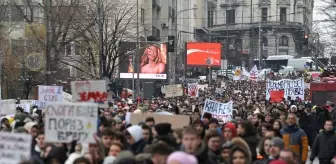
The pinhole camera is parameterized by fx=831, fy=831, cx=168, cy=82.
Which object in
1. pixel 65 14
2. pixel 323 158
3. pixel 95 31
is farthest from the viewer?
pixel 95 31

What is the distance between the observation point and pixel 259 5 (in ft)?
423

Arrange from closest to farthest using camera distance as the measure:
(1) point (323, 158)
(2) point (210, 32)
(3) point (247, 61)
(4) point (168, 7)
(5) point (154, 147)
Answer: (5) point (154, 147)
(1) point (323, 158)
(4) point (168, 7)
(3) point (247, 61)
(2) point (210, 32)

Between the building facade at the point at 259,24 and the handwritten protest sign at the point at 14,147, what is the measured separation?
4089 inches

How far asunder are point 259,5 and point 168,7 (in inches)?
2255

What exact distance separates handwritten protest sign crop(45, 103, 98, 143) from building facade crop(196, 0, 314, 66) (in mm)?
103498

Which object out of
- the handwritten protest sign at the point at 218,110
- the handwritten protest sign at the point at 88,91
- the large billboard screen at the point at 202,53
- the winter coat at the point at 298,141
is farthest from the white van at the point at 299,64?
the handwritten protest sign at the point at 88,91

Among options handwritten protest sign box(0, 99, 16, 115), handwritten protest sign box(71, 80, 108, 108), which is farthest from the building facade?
handwritten protest sign box(71, 80, 108, 108)

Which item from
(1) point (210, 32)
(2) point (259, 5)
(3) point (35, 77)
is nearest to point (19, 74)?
(3) point (35, 77)

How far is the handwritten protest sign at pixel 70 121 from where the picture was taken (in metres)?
9.38

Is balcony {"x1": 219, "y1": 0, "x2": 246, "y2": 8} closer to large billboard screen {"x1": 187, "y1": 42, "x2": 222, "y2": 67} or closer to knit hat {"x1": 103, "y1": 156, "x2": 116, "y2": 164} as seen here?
large billboard screen {"x1": 187, "y1": 42, "x2": 222, "y2": 67}

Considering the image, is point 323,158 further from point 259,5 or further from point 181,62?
point 259,5

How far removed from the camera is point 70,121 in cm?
948

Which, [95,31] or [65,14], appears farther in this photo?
[95,31]

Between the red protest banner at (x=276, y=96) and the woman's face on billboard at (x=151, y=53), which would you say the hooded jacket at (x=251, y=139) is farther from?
the woman's face on billboard at (x=151, y=53)
